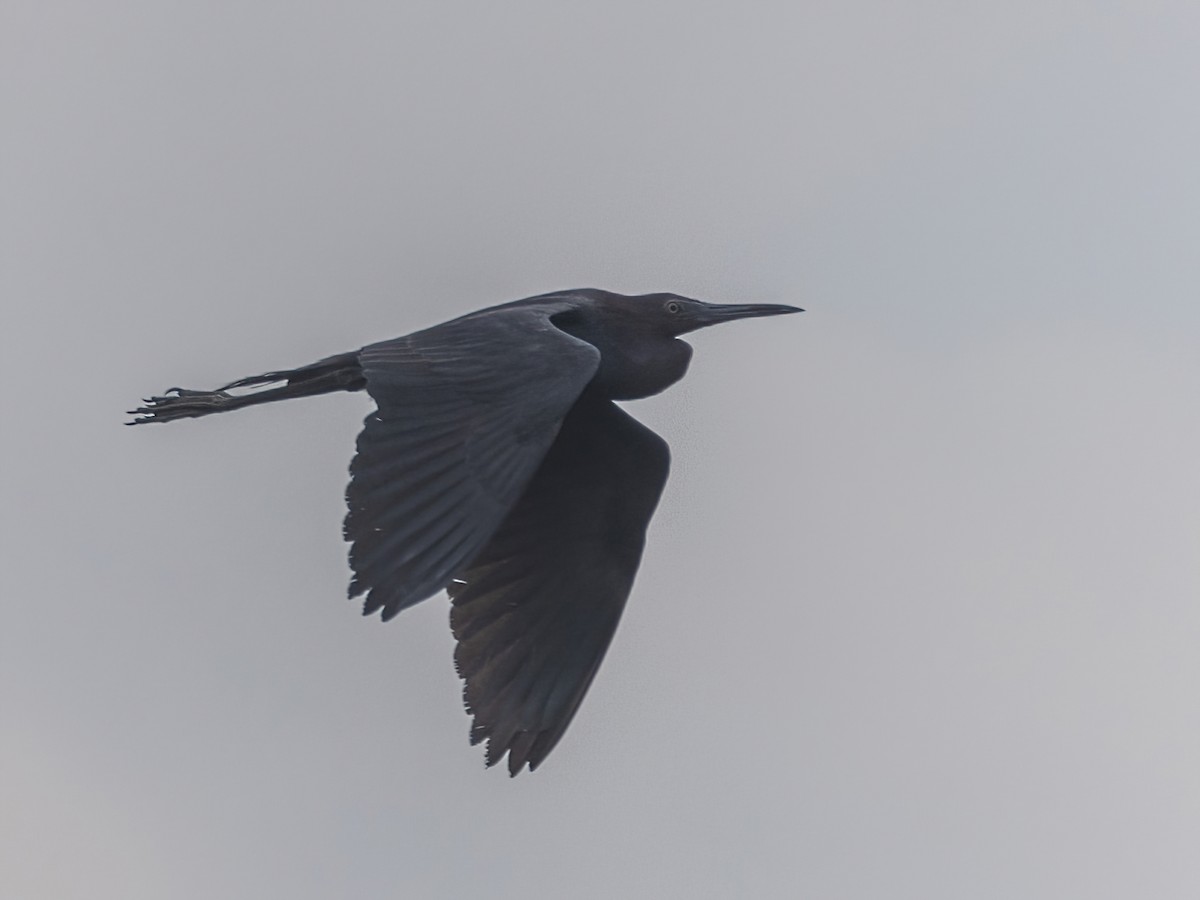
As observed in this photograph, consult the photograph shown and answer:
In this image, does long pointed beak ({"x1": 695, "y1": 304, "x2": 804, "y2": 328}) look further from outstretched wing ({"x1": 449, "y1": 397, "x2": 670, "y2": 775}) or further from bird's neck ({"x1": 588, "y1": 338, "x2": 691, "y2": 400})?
outstretched wing ({"x1": 449, "y1": 397, "x2": 670, "y2": 775})

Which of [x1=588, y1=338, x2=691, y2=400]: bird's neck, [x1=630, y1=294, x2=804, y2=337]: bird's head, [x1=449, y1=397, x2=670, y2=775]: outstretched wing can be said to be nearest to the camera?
[x1=449, y1=397, x2=670, y2=775]: outstretched wing

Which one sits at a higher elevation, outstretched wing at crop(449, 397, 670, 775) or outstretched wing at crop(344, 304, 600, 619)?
outstretched wing at crop(344, 304, 600, 619)

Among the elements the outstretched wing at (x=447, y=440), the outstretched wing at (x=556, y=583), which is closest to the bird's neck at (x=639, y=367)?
the outstretched wing at (x=556, y=583)

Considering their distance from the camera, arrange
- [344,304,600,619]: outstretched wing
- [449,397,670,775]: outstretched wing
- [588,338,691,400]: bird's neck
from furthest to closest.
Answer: [588,338,691,400]: bird's neck → [449,397,670,775]: outstretched wing → [344,304,600,619]: outstretched wing

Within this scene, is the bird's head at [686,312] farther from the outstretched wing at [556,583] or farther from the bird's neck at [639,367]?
the outstretched wing at [556,583]

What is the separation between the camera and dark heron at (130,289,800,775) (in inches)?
362

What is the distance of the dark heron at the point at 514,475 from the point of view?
9203mm

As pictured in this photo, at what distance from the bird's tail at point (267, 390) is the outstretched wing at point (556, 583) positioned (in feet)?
3.68

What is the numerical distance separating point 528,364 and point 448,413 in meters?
0.45

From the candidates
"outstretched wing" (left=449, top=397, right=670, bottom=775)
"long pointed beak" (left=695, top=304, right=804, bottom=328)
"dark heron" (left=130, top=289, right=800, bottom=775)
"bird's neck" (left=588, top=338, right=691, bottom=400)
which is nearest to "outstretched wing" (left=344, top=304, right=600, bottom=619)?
"dark heron" (left=130, top=289, right=800, bottom=775)

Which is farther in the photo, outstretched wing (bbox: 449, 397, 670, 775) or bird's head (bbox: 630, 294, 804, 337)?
bird's head (bbox: 630, 294, 804, 337)

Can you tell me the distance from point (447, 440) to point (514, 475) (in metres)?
0.40

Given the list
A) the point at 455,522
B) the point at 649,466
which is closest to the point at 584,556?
the point at 649,466

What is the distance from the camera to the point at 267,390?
11.4 metres
